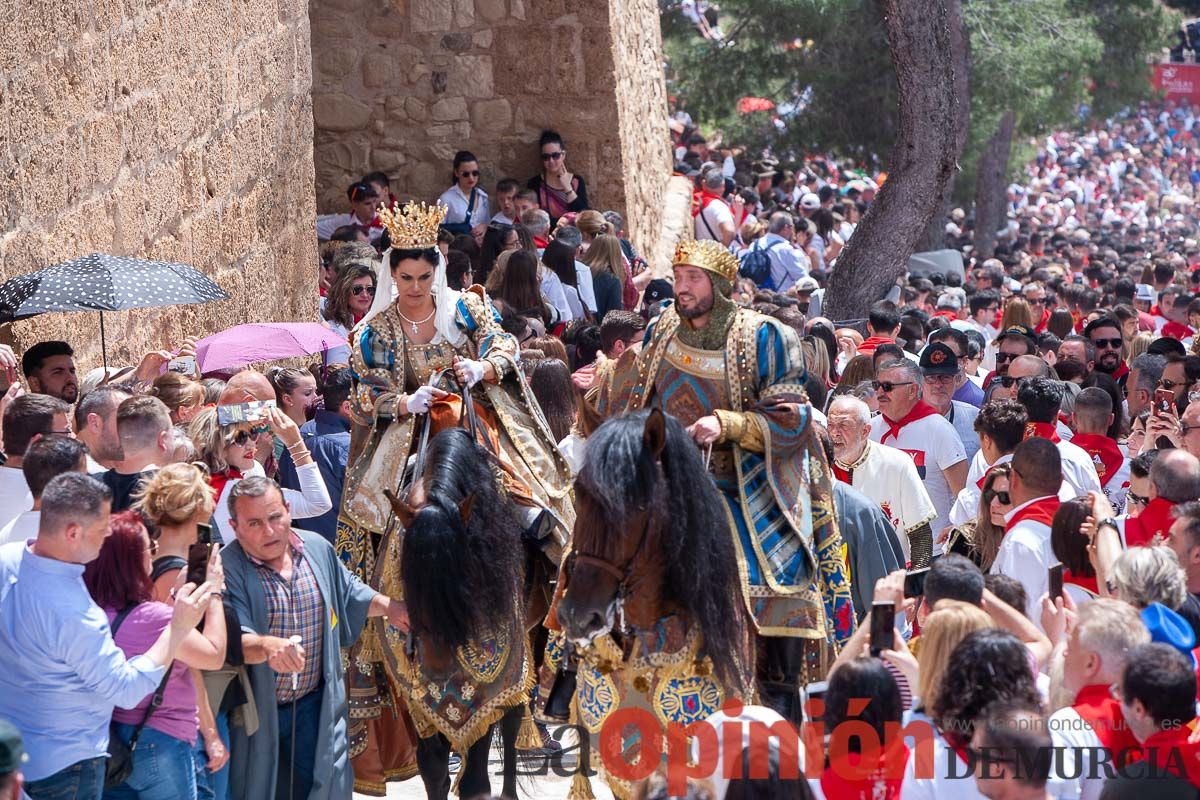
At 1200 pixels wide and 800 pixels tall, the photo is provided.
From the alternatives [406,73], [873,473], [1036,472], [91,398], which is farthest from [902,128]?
[91,398]

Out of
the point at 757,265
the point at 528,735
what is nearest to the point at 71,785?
the point at 528,735

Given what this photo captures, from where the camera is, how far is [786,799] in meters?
4.42

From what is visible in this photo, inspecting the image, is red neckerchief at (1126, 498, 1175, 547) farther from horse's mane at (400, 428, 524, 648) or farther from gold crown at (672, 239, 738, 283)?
horse's mane at (400, 428, 524, 648)

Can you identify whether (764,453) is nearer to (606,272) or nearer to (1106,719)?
(1106,719)

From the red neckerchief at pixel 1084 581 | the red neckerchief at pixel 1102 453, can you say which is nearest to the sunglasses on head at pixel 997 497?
the red neckerchief at pixel 1084 581

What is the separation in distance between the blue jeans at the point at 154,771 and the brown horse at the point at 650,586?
4.43 feet

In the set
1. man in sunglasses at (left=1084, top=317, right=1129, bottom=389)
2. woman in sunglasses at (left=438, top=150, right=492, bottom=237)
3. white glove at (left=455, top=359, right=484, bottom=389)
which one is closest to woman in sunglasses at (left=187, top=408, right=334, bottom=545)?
white glove at (left=455, top=359, right=484, bottom=389)

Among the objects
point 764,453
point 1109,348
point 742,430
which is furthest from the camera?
point 1109,348

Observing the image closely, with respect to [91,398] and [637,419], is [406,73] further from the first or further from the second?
[637,419]

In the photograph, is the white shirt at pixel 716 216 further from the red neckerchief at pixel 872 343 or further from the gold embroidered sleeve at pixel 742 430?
the gold embroidered sleeve at pixel 742 430

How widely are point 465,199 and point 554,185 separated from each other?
35.3 inches

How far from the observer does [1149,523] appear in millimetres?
7355

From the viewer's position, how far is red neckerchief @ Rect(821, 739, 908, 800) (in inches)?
201

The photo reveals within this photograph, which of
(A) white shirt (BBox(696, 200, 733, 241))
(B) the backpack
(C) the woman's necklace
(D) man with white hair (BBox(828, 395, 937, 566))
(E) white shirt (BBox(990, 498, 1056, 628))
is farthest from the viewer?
(A) white shirt (BBox(696, 200, 733, 241))
